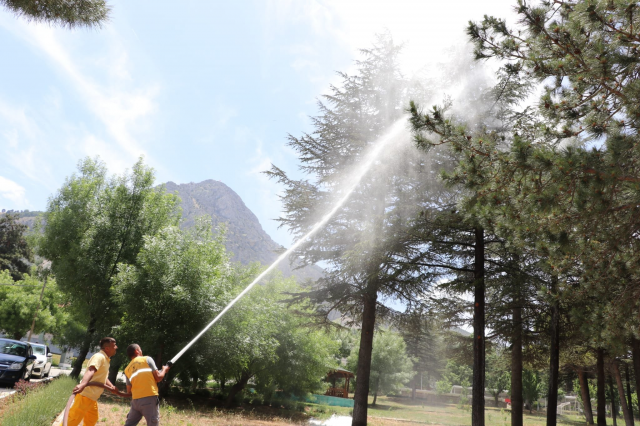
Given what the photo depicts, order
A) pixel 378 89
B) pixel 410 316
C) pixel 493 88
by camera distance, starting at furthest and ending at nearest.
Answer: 1. pixel 378 89
2. pixel 410 316
3. pixel 493 88

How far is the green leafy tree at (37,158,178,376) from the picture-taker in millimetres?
18938

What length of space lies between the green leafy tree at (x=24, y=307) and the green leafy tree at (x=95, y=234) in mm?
13420

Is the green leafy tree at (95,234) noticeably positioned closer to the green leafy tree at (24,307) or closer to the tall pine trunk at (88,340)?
the tall pine trunk at (88,340)

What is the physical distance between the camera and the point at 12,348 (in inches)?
551

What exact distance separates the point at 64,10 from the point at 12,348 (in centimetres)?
1367

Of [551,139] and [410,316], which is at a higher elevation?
[551,139]

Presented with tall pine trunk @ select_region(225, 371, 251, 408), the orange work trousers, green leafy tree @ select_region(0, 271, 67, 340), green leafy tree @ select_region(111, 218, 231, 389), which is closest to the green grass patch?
the orange work trousers

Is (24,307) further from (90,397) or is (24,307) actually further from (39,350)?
(90,397)

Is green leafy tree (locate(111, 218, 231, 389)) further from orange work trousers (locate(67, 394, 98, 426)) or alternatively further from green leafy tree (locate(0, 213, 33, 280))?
green leafy tree (locate(0, 213, 33, 280))

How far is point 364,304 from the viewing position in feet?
48.5

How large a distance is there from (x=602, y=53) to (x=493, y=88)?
739cm

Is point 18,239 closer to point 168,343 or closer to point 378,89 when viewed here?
point 168,343

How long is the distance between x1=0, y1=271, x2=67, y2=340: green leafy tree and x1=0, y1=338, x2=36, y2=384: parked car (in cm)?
1845

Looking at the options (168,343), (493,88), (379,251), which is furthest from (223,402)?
(493,88)
